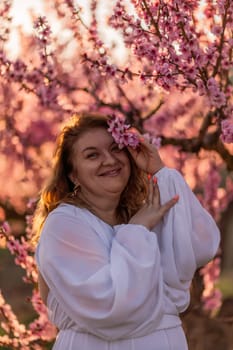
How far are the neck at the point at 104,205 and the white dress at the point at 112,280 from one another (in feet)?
0.23

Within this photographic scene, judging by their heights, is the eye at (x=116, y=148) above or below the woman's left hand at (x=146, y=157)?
above

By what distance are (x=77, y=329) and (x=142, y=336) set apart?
0.28m

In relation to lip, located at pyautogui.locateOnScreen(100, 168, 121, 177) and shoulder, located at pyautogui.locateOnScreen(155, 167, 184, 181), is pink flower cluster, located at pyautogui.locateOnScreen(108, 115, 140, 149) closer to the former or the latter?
lip, located at pyautogui.locateOnScreen(100, 168, 121, 177)

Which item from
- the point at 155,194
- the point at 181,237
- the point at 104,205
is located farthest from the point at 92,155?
the point at 181,237

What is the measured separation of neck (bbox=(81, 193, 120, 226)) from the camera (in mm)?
3719

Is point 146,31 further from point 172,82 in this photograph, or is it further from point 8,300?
point 8,300

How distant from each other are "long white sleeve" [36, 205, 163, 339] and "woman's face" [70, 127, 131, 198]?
203mm

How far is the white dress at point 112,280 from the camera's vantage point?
11.2 feet

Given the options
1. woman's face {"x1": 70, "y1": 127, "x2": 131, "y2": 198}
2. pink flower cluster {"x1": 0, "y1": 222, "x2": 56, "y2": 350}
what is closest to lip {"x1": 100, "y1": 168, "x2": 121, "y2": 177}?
woman's face {"x1": 70, "y1": 127, "x2": 131, "y2": 198}

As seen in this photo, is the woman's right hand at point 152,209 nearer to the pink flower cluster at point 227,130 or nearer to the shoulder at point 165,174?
the shoulder at point 165,174

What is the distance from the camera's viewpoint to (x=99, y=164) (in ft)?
11.9

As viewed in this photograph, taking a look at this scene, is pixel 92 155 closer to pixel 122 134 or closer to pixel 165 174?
pixel 122 134

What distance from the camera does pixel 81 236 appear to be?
3506mm

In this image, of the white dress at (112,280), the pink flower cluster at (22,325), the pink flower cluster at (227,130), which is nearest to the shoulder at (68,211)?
the white dress at (112,280)
